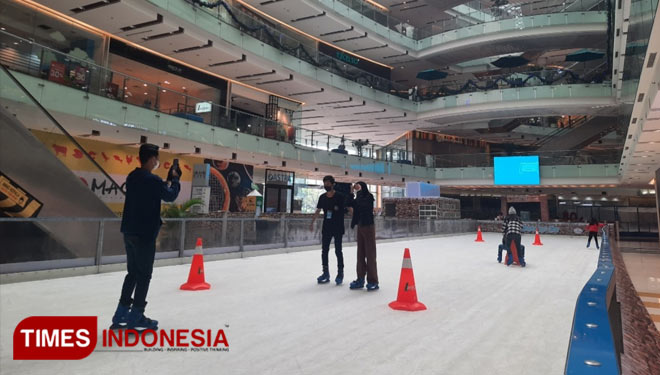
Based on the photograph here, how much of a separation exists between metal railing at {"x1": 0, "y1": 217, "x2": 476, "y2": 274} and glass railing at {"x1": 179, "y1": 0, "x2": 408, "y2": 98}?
12063mm

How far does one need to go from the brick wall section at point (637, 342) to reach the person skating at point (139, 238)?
333cm

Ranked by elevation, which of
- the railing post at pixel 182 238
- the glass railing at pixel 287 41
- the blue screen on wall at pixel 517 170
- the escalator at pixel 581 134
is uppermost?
the glass railing at pixel 287 41

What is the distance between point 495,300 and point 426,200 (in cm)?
2025

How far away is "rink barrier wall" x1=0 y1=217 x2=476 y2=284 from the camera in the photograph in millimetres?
5363

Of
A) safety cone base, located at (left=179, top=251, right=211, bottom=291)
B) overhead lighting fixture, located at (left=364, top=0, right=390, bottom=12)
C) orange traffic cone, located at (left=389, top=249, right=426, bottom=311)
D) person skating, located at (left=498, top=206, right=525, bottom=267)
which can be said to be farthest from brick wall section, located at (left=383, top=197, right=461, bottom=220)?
safety cone base, located at (left=179, top=251, right=211, bottom=291)

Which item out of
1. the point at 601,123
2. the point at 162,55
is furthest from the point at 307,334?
the point at 601,123

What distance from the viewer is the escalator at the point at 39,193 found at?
5471 mm

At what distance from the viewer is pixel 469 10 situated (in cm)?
3319

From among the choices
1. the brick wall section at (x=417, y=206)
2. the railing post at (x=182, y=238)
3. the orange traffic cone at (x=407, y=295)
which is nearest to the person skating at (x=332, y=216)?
the orange traffic cone at (x=407, y=295)

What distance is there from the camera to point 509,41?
85.9 feet

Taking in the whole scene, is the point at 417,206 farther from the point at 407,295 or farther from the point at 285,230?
the point at 407,295

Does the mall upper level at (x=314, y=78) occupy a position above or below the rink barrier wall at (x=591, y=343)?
above

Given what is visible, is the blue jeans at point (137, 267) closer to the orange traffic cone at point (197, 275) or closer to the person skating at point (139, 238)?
the person skating at point (139, 238)

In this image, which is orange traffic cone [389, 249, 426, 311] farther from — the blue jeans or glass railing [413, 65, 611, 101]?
glass railing [413, 65, 611, 101]
